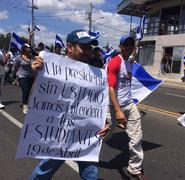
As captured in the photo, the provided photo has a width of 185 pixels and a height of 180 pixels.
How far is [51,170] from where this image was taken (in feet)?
12.7

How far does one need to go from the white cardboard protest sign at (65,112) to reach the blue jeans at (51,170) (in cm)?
8

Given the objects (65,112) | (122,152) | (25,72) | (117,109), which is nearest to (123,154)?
(122,152)

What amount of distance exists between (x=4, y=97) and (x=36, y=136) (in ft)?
33.1

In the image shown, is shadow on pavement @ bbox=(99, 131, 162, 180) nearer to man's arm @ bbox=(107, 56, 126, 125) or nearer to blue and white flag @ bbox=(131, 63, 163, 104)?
blue and white flag @ bbox=(131, 63, 163, 104)

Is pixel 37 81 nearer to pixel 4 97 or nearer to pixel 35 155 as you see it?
pixel 35 155

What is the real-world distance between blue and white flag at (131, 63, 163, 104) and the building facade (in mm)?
27540

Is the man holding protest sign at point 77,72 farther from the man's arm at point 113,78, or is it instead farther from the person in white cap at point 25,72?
the person in white cap at point 25,72

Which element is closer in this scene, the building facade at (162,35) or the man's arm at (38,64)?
the man's arm at (38,64)

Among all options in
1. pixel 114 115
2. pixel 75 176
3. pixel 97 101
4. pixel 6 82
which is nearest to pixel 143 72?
pixel 114 115

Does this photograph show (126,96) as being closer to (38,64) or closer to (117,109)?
(117,109)

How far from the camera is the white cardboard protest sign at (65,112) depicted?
3588 mm

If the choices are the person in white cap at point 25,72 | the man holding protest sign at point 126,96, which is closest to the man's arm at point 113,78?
the man holding protest sign at point 126,96

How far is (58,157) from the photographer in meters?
3.80

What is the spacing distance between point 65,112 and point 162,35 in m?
37.0
